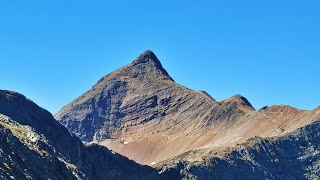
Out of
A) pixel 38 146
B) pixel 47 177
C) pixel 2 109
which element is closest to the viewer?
pixel 47 177

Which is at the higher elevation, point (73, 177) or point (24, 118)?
point (24, 118)

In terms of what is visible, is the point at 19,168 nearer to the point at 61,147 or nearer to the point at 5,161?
the point at 5,161

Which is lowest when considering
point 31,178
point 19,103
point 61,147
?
point 31,178

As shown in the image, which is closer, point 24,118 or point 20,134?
point 20,134

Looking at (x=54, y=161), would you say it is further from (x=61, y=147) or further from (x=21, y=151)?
(x=61, y=147)

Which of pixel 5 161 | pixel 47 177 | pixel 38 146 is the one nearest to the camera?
pixel 5 161

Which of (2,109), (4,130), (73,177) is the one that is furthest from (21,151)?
(2,109)

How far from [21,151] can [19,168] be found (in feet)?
19.0

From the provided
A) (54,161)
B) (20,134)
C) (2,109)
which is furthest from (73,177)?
(2,109)

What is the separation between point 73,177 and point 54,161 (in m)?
4.11

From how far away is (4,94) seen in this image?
194 metres

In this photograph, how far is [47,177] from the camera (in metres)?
105

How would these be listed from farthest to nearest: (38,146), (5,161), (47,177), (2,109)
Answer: (2,109), (38,146), (47,177), (5,161)

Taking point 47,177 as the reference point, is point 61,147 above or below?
above
